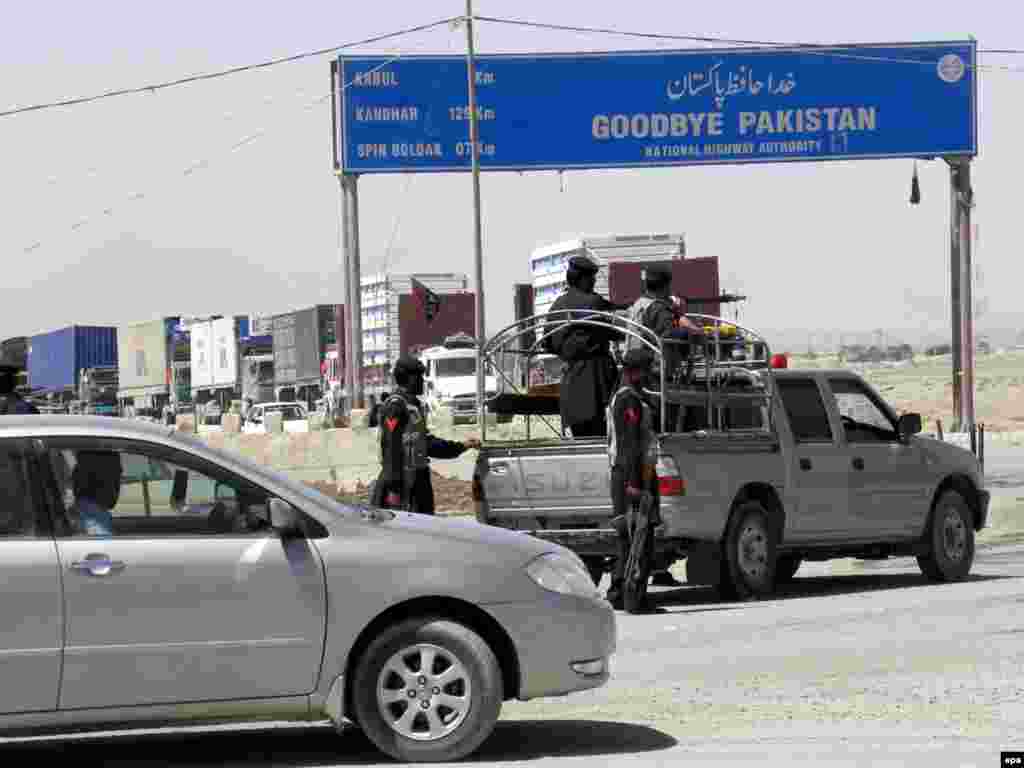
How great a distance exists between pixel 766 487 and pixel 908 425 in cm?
162

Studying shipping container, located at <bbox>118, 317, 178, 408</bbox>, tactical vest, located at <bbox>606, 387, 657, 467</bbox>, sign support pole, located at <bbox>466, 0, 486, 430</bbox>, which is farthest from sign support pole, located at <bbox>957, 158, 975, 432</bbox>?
shipping container, located at <bbox>118, 317, 178, 408</bbox>

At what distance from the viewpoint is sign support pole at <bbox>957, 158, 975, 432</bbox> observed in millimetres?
47031

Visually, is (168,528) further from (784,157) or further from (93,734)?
(784,157)

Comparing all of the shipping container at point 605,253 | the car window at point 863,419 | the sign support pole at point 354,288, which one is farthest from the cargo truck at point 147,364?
the car window at point 863,419

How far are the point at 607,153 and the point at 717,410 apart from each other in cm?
2735

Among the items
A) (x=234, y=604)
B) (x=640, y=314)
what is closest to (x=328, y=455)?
(x=640, y=314)

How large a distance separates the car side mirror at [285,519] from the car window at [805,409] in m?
8.36

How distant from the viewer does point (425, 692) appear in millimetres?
8773

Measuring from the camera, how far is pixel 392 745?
28.6 feet

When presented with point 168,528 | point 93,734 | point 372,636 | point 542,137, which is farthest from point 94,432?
point 542,137

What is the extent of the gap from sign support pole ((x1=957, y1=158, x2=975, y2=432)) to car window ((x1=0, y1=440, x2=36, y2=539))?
129 ft

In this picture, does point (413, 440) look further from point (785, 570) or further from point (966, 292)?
point (966, 292)

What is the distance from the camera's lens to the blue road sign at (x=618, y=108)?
141 ft

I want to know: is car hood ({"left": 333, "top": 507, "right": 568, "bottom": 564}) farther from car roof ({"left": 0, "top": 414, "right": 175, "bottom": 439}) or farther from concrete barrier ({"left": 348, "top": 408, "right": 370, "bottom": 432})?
concrete barrier ({"left": 348, "top": 408, "right": 370, "bottom": 432})
